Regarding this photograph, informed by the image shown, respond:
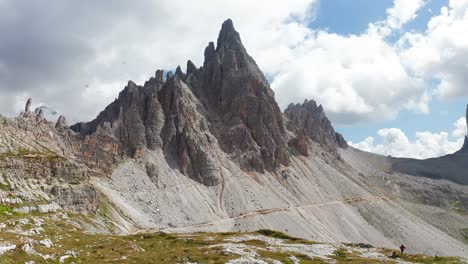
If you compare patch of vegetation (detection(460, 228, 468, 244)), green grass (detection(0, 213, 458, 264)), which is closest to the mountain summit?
patch of vegetation (detection(460, 228, 468, 244))

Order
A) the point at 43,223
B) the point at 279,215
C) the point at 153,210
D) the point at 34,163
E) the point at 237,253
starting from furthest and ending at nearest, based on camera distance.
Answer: the point at 279,215 < the point at 153,210 < the point at 34,163 < the point at 43,223 < the point at 237,253

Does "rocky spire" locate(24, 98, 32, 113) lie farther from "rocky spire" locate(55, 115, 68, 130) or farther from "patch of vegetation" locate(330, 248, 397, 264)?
"patch of vegetation" locate(330, 248, 397, 264)

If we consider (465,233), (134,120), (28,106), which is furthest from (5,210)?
(465,233)

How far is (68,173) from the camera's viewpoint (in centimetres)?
10494

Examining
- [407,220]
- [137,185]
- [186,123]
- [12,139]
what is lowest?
[407,220]

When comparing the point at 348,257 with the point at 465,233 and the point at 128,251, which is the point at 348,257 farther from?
the point at 465,233

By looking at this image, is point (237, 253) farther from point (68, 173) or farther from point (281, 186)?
point (281, 186)

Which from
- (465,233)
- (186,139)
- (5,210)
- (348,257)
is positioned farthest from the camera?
(465,233)

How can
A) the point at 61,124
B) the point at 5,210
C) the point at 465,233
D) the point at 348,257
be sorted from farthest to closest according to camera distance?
the point at 465,233
the point at 61,124
the point at 5,210
the point at 348,257

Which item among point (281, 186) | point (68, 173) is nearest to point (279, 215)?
point (281, 186)

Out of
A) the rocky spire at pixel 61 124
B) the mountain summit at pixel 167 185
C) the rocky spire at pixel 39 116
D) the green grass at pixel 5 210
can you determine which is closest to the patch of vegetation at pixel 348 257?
the mountain summit at pixel 167 185

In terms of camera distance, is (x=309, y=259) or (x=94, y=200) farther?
Result: (x=94, y=200)

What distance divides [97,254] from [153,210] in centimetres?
7782

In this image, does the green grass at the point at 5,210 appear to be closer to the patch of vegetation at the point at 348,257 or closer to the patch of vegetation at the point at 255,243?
the patch of vegetation at the point at 255,243
